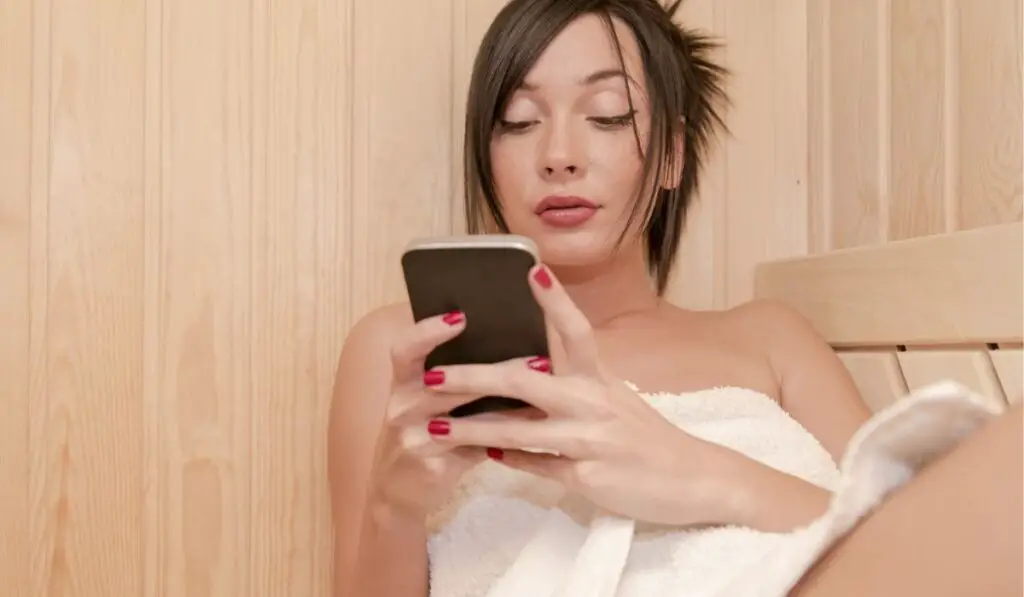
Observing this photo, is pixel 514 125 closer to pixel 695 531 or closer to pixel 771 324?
pixel 771 324

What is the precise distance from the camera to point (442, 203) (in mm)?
1112

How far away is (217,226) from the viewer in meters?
1.04

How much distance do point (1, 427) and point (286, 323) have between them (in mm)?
320

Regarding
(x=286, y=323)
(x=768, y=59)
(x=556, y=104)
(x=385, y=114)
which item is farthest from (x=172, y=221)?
(x=768, y=59)

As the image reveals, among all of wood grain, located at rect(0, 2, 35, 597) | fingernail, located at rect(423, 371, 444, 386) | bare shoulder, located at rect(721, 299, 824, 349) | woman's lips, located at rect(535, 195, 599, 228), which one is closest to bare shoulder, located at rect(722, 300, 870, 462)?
bare shoulder, located at rect(721, 299, 824, 349)

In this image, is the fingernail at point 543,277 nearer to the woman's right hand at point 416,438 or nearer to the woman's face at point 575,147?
the woman's right hand at point 416,438

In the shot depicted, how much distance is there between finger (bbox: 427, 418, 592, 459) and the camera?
0.65m

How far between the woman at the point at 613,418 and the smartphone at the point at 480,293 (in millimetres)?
13

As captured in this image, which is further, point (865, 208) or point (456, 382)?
point (865, 208)

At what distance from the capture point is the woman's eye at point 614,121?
3.06 ft

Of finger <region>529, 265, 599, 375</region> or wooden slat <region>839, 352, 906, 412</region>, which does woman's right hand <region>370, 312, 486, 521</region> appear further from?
wooden slat <region>839, 352, 906, 412</region>

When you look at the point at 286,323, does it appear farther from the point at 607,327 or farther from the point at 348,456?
the point at 607,327

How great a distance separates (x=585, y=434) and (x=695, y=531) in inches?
5.5

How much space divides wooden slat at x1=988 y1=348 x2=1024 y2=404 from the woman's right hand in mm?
430
